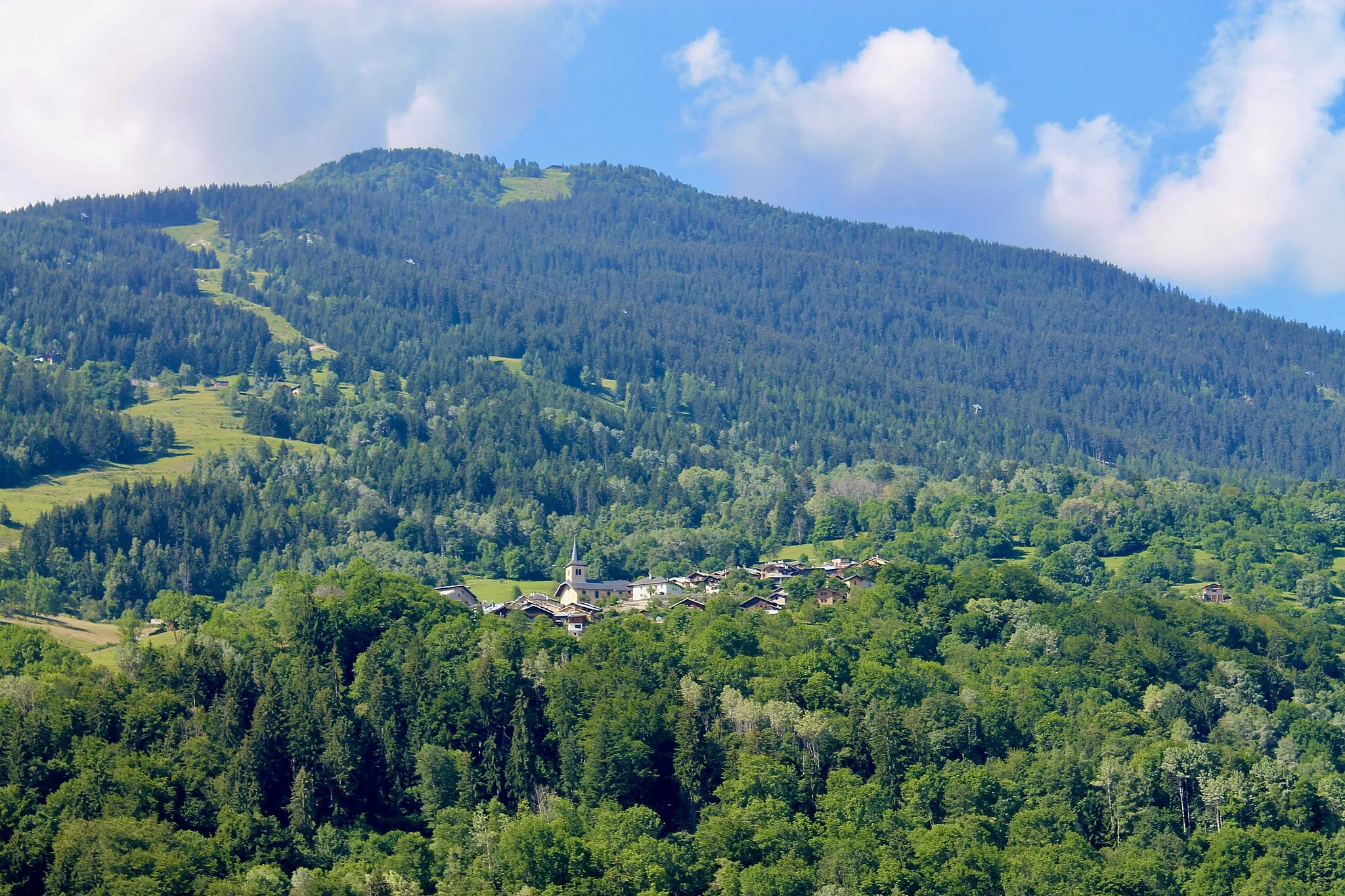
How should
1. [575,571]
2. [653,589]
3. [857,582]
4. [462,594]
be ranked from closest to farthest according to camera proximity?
[857,582]
[462,594]
[653,589]
[575,571]

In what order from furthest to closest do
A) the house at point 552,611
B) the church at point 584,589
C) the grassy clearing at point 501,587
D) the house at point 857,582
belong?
the grassy clearing at point 501,587 → the church at point 584,589 → the house at point 857,582 → the house at point 552,611

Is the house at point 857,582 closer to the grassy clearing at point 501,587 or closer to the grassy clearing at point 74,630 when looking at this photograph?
the grassy clearing at point 501,587

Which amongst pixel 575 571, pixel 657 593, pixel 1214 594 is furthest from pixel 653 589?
pixel 1214 594

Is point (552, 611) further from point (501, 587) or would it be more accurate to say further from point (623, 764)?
point (623, 764)

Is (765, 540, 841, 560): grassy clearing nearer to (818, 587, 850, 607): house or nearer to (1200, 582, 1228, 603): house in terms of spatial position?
(818, 587, 850, 607): house

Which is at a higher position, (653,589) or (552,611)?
(653,589)

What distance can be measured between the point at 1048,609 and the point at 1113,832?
37.0 m

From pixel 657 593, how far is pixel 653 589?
108 centimetres

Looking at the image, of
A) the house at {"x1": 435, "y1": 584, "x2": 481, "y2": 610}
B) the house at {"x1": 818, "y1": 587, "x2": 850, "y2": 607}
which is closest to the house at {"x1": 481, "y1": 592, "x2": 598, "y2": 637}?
the house at {"x1": 435, "y1": 584, "x2": 481, "y2": 610}

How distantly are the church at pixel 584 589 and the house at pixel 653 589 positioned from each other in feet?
4.29

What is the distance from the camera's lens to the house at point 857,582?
15338 cm

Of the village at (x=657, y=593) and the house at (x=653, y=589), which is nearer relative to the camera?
the village at (x=657, y=593)

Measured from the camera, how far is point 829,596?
15212cm

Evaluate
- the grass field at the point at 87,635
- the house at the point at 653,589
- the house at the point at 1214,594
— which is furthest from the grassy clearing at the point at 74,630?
the house at the point at 1214,594
